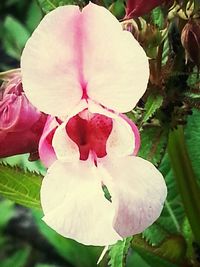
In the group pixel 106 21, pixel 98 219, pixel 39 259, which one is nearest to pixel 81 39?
pixel 106 21

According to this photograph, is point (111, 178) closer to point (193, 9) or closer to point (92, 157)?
point (92, 157)

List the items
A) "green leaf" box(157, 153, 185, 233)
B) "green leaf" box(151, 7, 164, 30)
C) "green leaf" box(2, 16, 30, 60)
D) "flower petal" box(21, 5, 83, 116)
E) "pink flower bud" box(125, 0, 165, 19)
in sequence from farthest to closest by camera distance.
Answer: "green leaf" box(2, 16, 30, 60) < "green leaf" box(157, 153, 185, 233) < "green leaf" box(151, 7, 164, 30) < "pink flower bud" box(125, 0, 165, 19) < "flower petal" box(21, 5, 83, 116)

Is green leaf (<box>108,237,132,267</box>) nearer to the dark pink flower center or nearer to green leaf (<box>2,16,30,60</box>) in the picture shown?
the dark pink flower center

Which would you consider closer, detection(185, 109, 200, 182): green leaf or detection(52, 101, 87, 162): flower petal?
detection(52, 101, 87, 162): flower petal

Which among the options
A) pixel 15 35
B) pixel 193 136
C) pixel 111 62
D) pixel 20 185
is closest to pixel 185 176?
pixel 193 136

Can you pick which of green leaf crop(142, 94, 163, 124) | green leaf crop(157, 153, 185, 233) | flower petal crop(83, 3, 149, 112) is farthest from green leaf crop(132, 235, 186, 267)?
flower petal crop(83, 3, 149, 112)

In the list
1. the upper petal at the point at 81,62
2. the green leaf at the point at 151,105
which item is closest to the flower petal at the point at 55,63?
the upper petal at the point at 81,62

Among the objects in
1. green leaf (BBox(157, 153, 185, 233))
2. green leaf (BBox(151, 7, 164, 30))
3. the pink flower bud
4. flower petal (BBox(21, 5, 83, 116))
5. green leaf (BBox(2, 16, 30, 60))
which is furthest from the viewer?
green leaf (BBox(2, 16, 30, 60))

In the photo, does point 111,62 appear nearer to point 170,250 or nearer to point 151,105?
point 151,105

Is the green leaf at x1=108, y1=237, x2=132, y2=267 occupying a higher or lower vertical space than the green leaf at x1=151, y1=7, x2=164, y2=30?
lower
